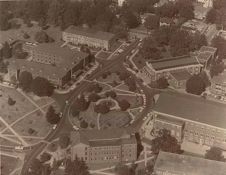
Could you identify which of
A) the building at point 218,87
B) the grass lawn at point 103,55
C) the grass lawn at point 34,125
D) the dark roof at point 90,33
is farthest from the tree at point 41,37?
the building at point 218,87

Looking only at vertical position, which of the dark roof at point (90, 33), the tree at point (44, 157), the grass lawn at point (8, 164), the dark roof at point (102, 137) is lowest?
the grass lawn at point (8, 164)

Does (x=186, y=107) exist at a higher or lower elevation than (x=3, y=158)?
higher

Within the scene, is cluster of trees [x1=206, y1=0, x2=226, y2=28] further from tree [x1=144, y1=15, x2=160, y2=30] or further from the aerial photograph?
tree [x1=144, y1=15, x2=160, y2=30]

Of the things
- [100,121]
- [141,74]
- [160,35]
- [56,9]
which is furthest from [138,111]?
[56,9]

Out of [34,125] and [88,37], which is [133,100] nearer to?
[34,125]

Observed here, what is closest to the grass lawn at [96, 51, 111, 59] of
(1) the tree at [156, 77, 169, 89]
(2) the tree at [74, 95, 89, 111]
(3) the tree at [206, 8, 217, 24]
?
(1) the tree at [156, 77, 169, 89]

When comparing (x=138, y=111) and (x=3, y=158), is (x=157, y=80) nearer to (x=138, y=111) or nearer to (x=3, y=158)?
(x=138, y=111)

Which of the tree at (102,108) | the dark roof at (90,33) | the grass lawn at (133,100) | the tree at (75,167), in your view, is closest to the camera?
the tree at (75,167)

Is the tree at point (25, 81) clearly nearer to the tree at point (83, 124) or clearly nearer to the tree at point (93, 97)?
the tree at point (93, 97)
